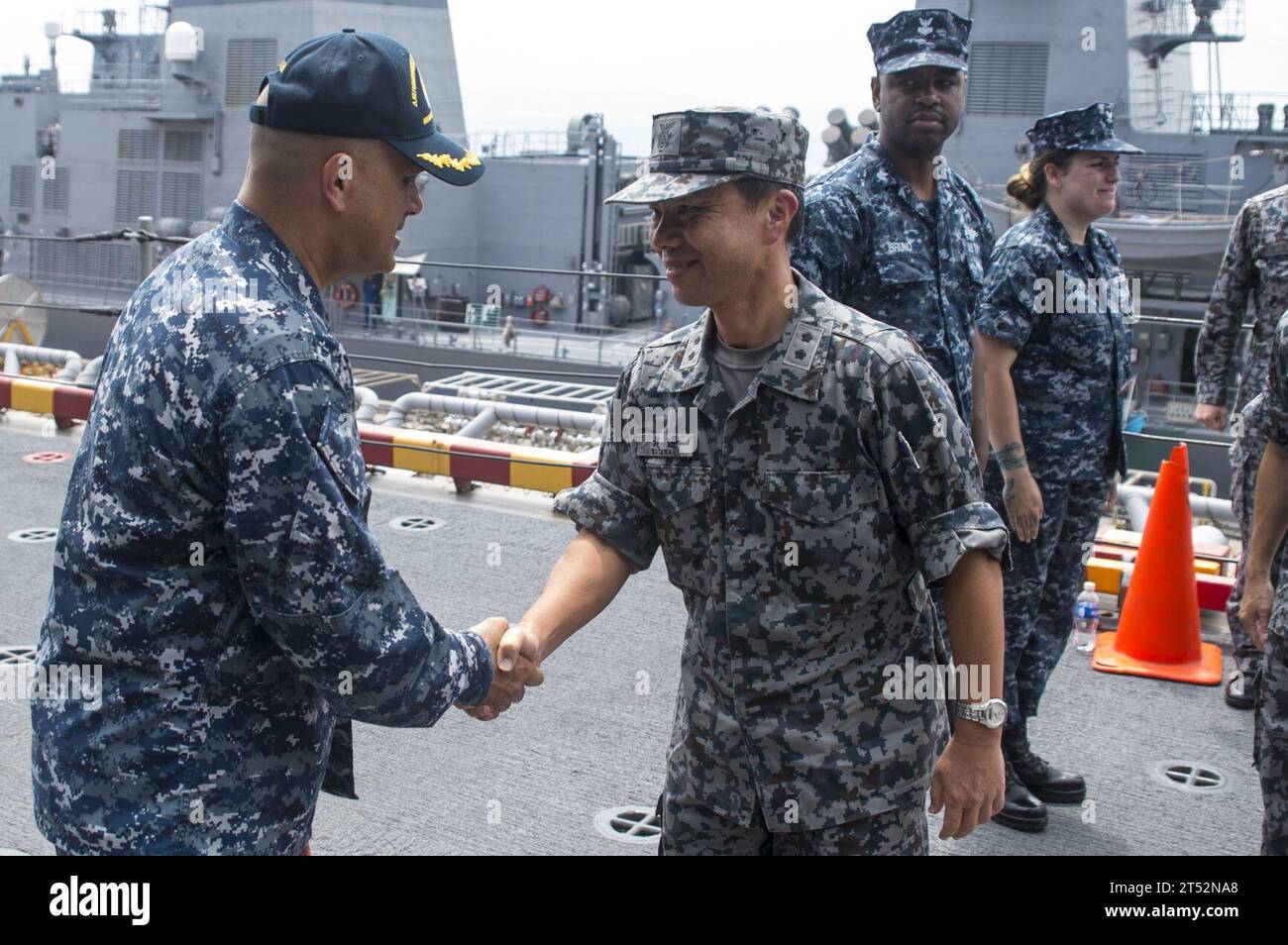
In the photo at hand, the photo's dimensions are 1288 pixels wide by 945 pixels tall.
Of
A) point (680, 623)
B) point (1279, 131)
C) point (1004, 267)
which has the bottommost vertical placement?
point (680, 623)

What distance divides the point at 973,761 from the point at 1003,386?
1.63m

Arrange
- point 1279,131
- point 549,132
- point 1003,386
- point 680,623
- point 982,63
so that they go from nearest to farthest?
point 1003,386, point 680,623, point 1279,131, point 982,63, point 549,132

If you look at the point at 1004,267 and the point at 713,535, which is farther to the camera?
the point at 1004,267

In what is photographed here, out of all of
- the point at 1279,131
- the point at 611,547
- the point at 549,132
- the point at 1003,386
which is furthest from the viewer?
the point at 549,132

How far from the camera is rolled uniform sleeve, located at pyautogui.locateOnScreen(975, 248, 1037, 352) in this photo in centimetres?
338

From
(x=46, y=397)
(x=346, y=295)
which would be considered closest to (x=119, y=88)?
(x=346, y=295)

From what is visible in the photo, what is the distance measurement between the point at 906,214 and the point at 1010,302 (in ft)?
1.56

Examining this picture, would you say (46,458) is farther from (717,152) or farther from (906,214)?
(717,152)

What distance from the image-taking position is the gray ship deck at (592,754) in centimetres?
323

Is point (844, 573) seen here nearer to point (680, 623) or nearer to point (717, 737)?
point (717, 737)

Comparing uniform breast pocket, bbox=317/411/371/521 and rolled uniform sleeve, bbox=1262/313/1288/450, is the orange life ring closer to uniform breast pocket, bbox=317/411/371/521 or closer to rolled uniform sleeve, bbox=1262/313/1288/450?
rolled uniform sleeve, bbox=1262/313/1288/450

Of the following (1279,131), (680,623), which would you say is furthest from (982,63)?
(680,623)

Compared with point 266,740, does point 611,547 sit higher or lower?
higher

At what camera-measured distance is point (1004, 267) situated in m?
3.43
